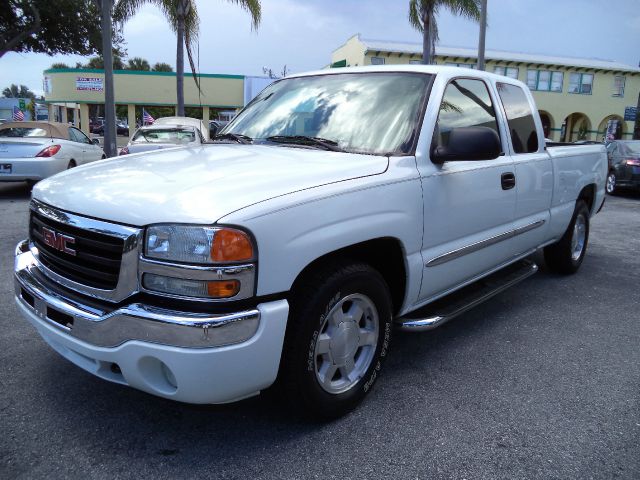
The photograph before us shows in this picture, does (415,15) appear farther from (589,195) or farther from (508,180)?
(508,180)

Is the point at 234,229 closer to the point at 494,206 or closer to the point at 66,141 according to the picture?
the point at 494,206

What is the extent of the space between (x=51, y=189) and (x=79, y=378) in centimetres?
111

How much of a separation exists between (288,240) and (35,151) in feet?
28.8

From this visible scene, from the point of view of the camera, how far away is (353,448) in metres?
2.45

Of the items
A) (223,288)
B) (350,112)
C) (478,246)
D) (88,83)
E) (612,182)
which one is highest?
(88,83)

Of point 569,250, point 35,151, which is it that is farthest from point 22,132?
point 569,250

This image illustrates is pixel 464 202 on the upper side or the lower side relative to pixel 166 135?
lower

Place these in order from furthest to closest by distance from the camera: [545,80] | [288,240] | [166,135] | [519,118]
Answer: [545,80]
[166,135]
[519,118]
[288,240]

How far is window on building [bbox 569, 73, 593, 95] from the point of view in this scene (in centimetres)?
3491

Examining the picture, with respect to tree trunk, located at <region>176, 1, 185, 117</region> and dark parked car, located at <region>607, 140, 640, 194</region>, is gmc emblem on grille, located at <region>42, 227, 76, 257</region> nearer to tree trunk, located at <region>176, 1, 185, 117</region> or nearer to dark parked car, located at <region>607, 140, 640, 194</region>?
dark parked car, located at <region>607, 140, 640, 194</region>

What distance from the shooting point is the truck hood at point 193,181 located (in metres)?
2.14

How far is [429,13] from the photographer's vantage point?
2025 cm

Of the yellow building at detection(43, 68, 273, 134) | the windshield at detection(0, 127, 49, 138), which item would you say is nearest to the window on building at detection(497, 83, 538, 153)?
the windshield at detection(0, 127, 49, 138)

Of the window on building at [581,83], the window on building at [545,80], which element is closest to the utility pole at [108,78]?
the window on building at [545,80]
